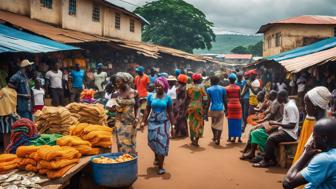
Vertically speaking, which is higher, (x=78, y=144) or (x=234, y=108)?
(x=234, y=108)

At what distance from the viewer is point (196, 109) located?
814 centimetres

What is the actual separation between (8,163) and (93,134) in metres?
1.27

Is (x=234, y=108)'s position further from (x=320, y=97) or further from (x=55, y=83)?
(x=55, y=83)

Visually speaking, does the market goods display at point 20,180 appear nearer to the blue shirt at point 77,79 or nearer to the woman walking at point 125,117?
the woman walking at point 125,117

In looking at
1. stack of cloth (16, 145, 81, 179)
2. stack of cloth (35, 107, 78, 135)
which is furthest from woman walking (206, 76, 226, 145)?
stack of cloth (16, 145, 81, 179)

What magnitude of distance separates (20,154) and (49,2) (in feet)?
40.5

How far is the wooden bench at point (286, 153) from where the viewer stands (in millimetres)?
6219

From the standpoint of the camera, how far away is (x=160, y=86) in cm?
598

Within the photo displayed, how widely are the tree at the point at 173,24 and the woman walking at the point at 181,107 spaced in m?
30.1

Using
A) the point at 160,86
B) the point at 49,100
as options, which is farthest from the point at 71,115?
the point at 49,100

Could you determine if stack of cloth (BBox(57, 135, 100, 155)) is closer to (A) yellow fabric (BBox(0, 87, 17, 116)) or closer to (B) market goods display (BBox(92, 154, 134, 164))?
(B) market goods display (BBox(92, 154, 134, 164))

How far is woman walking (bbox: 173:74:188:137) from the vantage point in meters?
8.69

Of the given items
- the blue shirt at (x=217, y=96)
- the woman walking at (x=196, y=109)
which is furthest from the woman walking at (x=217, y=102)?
the woman walking at (x=196, y=109)

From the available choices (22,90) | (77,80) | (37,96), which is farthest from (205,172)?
(77,80)
